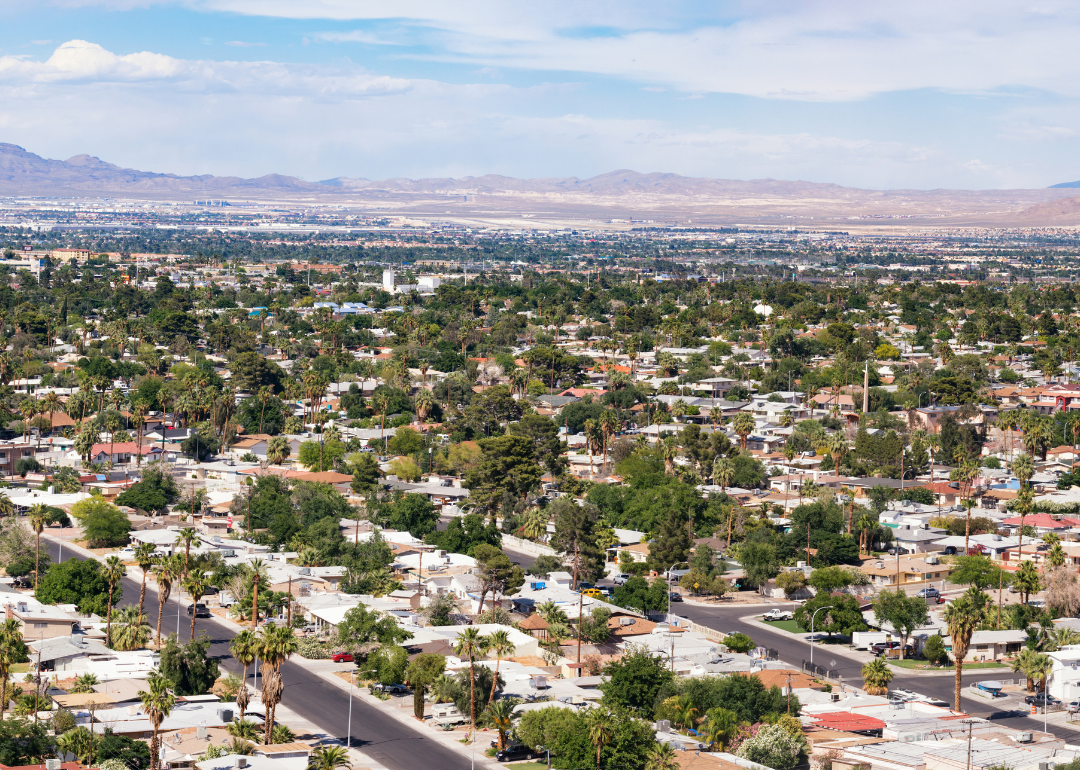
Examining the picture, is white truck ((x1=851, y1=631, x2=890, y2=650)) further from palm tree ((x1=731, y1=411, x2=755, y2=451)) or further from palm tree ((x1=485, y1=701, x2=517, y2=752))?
palm tree ((x1=731, y1=411, x2=755, y2=451))

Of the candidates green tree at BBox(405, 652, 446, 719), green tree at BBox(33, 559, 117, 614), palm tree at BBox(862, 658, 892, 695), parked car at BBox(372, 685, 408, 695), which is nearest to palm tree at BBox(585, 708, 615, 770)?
green tree at BBox(405, 652, 446, 719)

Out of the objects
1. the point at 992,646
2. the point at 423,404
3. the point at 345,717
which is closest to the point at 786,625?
the point at 992,646

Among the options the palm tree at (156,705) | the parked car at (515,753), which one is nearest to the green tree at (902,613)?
the parked car at (515,753)

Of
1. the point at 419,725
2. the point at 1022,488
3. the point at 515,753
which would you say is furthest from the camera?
the point at 1022,488

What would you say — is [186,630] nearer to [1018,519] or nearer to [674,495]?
[674,495]

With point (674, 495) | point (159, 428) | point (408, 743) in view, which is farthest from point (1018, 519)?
point (159, 428)

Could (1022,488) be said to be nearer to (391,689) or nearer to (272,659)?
(391,689)

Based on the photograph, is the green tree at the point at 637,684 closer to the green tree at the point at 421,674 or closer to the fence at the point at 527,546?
the green tree at the point at 421,674
